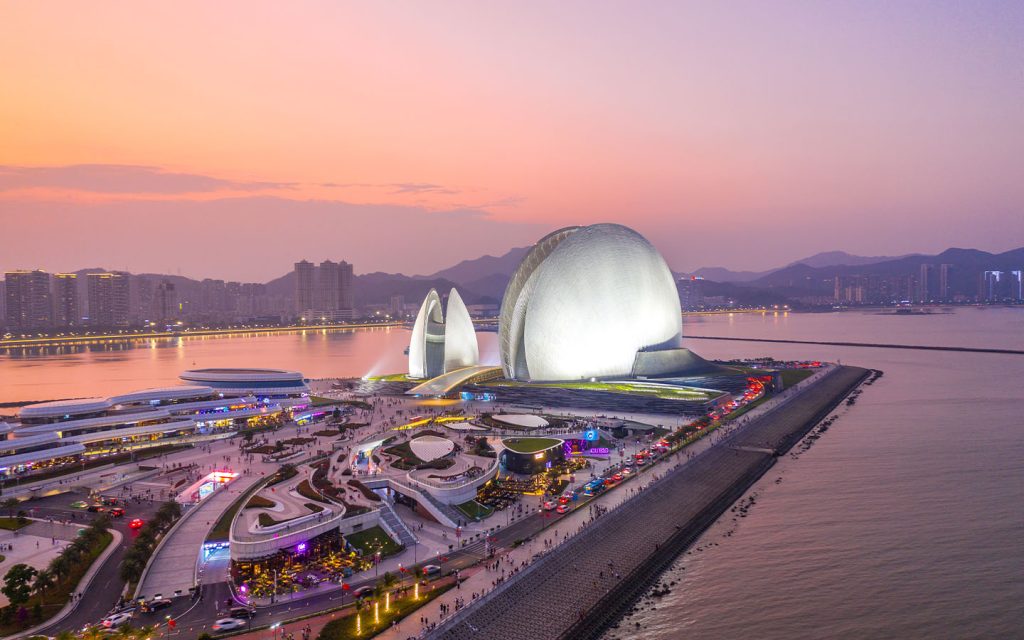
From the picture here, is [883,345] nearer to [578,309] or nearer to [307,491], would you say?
[578,309]

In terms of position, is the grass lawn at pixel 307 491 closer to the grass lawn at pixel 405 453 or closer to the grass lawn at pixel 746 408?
the grass lawn at pixel 405 453

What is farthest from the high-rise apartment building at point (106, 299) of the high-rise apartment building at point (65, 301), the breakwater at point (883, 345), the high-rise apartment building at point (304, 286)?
the breakwater at point (883, 345)

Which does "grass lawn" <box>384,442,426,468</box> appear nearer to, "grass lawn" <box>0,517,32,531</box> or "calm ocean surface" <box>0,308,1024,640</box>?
"calm ocean surface" <box>0,308,1024,640</box>

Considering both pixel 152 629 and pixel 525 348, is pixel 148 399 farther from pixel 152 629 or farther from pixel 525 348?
pixel 152 629

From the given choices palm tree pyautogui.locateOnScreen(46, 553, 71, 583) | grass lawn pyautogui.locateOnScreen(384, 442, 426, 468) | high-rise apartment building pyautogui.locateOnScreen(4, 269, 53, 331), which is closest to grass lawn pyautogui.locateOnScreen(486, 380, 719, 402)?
grass lawn pyautogui.locateOnScreen(384, 442, 426, 468)

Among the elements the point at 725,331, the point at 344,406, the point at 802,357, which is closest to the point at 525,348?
the point at 344,406
